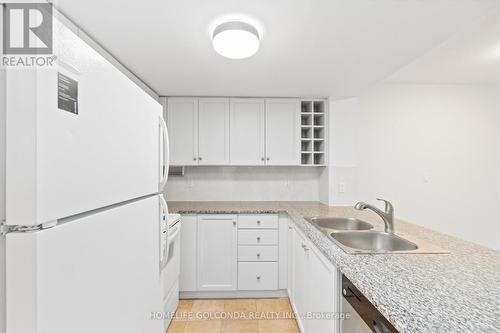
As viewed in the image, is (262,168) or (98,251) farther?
(262,168)

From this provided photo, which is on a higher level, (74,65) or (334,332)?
(74,65)

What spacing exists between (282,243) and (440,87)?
9.19 ft

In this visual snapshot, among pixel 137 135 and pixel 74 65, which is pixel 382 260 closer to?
pixel 137 135

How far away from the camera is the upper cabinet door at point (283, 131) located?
2.94 meters

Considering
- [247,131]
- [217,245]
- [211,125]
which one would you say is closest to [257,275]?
[217,245]

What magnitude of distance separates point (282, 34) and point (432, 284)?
1.50m

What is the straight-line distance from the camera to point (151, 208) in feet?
4.00

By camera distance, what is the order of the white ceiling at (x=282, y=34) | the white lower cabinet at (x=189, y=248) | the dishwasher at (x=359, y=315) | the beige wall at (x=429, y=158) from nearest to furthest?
the dishwasher at (x=359, y=315) < the white ceiling at (x=282, y=34) < the white lower cabinet at (x=189, y=248) < the beige wall at (x=429, y=158)

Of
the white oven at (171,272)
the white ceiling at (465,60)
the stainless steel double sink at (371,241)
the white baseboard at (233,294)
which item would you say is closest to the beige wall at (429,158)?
the white ceiling at (465,60)

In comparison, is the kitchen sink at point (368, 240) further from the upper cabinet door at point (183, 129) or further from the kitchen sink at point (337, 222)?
the upper cabinet door at point (183, 129)

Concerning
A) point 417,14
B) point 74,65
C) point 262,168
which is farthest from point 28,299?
point 262,168

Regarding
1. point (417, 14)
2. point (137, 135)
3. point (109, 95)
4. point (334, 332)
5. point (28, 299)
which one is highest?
point (417, 14)

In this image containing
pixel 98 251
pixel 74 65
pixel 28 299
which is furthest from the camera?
pixel 98 251

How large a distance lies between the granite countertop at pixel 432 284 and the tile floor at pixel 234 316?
1104 mm
